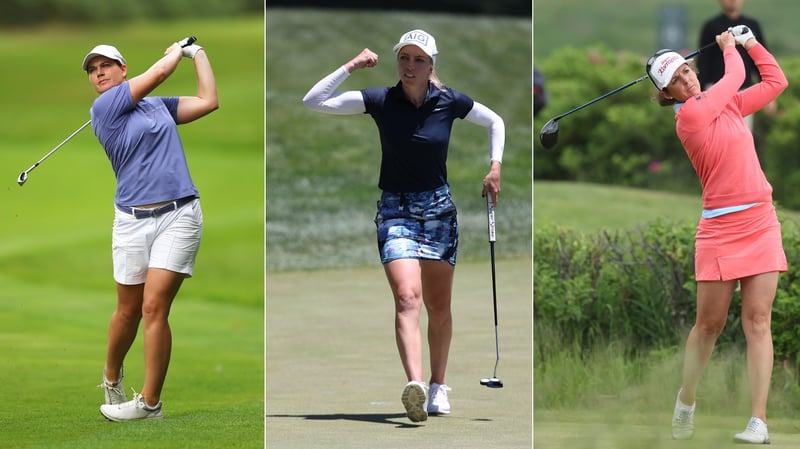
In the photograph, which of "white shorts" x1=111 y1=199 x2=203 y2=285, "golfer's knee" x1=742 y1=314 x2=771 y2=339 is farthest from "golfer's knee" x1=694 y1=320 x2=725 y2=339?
"white shorts" x1=111 y1=199 x2=203 y2=285

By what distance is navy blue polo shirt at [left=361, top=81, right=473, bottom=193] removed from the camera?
7.12 meters

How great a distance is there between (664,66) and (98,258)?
10.0 metres

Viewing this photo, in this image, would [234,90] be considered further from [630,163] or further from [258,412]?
[258,412]

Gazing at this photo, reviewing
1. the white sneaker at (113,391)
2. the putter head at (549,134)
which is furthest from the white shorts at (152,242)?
the putter head at (549,134)

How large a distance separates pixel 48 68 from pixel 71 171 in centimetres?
1042

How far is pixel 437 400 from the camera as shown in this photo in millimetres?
7348

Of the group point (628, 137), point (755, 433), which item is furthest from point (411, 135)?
point (628, 137)

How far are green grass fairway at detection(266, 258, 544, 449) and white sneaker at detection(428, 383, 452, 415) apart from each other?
2.2 inches

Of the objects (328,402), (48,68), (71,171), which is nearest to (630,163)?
(328,402)

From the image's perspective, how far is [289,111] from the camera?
1770 cm

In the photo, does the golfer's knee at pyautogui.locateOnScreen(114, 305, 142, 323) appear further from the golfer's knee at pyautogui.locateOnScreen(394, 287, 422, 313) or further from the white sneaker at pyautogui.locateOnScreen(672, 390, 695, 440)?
the white sneaker at pyautogui.locateOnScreen(672, 390, 695, 440)

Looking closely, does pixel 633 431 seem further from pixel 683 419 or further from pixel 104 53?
pixel 104 53

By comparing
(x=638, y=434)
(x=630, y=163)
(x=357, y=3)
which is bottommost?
(x=638, y=434)

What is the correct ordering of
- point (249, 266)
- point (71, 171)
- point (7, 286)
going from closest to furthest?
point (7, 286), point (249, 266), point (71, 171)
